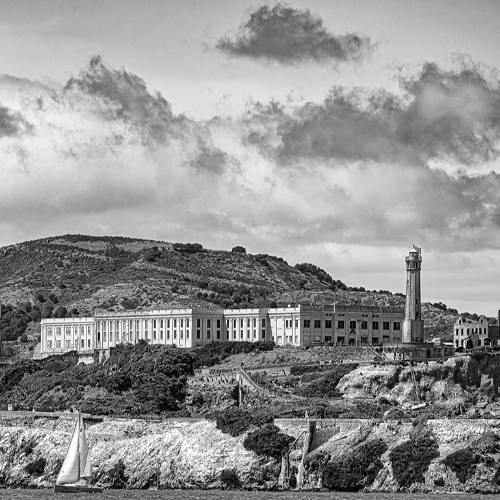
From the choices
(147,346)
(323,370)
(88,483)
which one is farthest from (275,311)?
(88,483)

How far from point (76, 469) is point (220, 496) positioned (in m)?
11.0

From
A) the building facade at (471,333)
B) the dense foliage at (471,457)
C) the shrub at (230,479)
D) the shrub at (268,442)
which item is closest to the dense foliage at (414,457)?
the dense foliage at (471,457)

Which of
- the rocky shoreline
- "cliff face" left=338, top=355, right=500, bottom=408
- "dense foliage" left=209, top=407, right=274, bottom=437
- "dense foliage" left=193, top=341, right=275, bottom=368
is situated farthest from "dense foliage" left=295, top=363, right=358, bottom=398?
"dense foliage" left=193, top=341, right=275, bottom=368

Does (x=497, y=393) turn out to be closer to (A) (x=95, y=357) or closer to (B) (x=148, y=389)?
(B) (x=148, y=389)

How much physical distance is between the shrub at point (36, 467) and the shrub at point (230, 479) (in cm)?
1709

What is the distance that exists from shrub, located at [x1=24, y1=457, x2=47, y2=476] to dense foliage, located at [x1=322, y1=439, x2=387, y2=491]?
25469mm

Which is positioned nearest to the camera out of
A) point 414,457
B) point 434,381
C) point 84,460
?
point 84,460

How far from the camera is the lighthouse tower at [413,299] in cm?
16288

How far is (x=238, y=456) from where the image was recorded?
126 metres

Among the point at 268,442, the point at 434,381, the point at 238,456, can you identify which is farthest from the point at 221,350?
the point at 268,442

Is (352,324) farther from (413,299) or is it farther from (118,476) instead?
(118,476)

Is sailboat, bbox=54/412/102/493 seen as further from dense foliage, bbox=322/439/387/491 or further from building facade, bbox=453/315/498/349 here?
building facade, bbox=453/315/498/349

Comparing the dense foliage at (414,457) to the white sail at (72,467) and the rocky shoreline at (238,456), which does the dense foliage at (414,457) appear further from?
the white sail at (72,467)

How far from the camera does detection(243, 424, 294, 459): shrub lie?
125 metres
